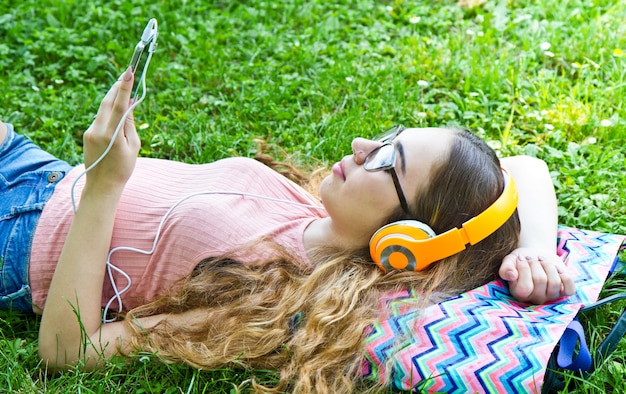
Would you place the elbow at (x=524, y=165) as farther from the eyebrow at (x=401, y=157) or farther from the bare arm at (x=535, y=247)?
the eyebrow at (x=401, y=157)

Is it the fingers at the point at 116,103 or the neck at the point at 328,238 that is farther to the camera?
the neck at the point at 328,238

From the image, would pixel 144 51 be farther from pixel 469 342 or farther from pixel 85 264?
pixel 469 342

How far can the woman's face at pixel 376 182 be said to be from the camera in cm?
260

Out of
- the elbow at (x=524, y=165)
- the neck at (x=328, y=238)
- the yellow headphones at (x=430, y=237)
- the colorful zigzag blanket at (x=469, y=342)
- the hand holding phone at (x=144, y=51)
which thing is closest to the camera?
the hand holding phone at (x=144, y=51)

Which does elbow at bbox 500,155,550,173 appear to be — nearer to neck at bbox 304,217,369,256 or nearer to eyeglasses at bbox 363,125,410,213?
eyeglasses at bbox 363,125,410,213

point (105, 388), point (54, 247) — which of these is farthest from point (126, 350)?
point (54, 247)

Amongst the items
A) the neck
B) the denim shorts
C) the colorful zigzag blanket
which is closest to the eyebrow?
the neck

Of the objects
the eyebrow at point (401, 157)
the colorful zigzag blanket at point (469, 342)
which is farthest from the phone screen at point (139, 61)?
the colorful zigzag blanket at point (469, 342)

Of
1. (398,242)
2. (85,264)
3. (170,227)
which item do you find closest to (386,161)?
(398,242)

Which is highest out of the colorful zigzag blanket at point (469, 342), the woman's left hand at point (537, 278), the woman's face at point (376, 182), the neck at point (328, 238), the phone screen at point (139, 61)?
the phone screen at point (139, 61)

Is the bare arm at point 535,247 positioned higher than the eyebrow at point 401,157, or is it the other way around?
the eyebrow at point 401,157

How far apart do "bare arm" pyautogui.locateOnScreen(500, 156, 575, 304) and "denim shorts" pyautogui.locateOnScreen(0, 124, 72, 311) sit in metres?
1.85

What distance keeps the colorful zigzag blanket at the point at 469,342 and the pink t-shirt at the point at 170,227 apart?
48 cm

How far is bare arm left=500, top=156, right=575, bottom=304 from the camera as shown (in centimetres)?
259
